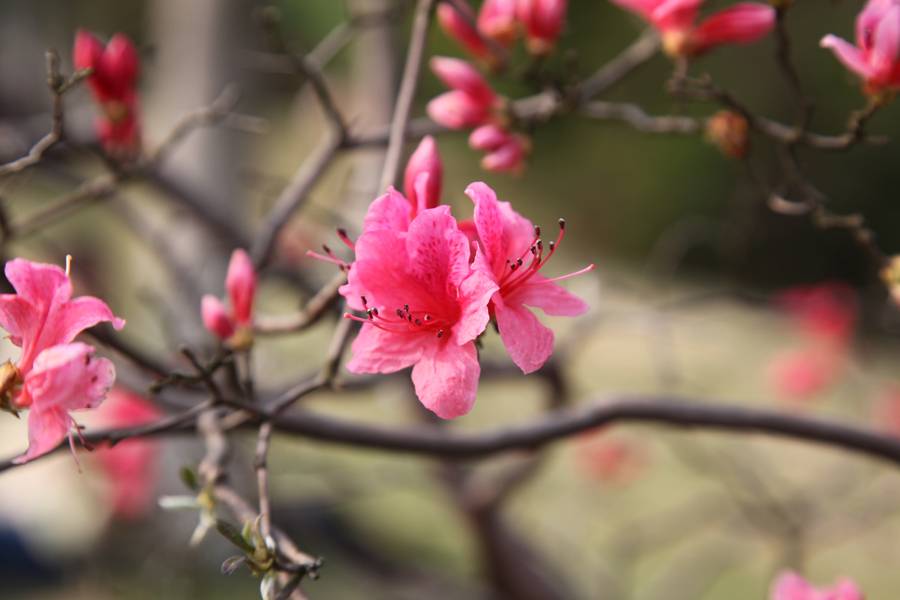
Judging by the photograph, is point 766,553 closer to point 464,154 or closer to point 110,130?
point 110,130

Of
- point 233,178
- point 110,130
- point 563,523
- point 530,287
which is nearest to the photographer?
point 530,287

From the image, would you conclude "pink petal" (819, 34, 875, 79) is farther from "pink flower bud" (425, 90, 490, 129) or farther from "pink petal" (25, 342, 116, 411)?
"pink petal" (25, 342, 116, 411)

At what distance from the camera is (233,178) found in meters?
2.16

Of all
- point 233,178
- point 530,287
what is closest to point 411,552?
point 233,178

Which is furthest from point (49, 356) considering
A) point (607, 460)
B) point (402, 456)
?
point (607, 460)

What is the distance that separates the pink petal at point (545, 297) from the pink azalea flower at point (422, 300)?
3 centimetres

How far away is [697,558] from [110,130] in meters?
1.88

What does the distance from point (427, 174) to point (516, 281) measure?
7 centimetres

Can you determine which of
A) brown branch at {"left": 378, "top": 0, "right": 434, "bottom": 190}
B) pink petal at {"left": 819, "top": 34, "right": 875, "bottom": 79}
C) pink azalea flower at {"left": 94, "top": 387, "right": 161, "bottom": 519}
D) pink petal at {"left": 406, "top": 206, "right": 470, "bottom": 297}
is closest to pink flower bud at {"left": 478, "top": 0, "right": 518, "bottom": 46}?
brown branch at {"left": 378, "top": 0, "right": 434, "bottom": 190}

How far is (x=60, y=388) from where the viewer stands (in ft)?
1.37

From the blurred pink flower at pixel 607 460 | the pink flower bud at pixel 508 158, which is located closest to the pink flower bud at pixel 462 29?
the pink flower bud at pixel 508 158

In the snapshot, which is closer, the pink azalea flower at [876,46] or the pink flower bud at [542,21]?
the pink azalea flower at [876,46]

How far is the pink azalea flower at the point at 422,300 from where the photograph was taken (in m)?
0.42

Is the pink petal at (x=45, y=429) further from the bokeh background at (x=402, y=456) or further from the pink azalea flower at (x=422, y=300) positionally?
the bokeh background at (x=402, y=456)
